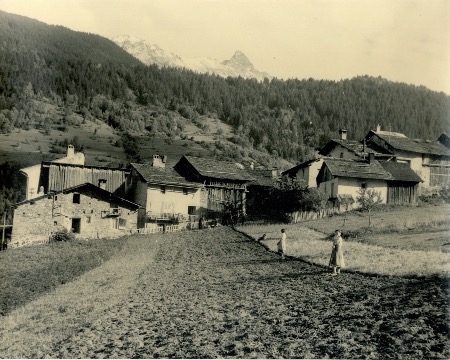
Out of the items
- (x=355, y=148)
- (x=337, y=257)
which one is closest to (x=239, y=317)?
(x=337, y=257)

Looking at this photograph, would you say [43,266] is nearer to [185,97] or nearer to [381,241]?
[381,241]

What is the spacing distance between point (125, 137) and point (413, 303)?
104411 millimetres

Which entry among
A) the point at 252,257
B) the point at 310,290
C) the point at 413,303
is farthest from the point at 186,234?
the point at 413,303

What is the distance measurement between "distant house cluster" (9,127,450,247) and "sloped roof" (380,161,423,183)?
0.11m

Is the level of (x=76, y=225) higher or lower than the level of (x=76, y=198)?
lower

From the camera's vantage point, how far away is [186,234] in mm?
43156

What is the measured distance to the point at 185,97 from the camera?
558 feet

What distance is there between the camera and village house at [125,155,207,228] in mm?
49094

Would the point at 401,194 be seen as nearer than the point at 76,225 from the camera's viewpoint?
No

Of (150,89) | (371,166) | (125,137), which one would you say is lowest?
(371,166)

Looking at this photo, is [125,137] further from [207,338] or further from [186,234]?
[207,338]

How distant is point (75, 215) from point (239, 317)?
105 feet

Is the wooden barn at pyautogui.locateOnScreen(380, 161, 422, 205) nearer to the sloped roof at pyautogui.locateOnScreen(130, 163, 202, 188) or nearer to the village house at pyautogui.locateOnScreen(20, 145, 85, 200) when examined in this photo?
the sloped roof at pyautogui.locateOnScreen(130, 163, 202, 188)

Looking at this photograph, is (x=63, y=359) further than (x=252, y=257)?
No
